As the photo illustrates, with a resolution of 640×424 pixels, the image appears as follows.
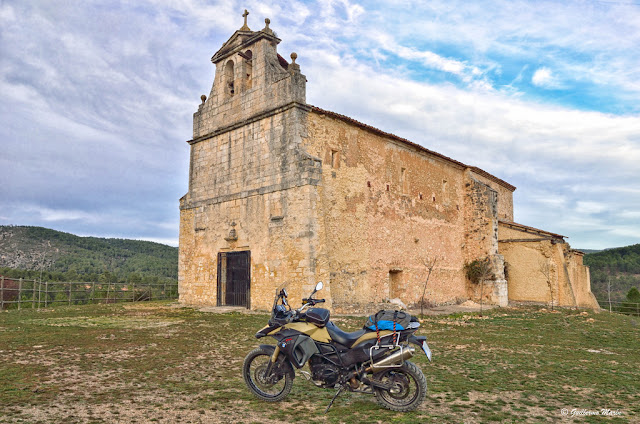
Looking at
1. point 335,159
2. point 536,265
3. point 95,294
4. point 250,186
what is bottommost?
point 95,294

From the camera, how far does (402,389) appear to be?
4676mm

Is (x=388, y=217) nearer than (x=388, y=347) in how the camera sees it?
No

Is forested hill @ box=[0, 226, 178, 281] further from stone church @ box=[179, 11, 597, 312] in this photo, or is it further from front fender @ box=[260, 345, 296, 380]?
front fender @ box=[260, 345, 296, 380]

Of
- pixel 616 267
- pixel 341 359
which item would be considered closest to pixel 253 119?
pixel 341 359

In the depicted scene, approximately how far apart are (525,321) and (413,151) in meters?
8.51

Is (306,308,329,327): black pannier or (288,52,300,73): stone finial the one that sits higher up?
(288,52,300,73): stone finial

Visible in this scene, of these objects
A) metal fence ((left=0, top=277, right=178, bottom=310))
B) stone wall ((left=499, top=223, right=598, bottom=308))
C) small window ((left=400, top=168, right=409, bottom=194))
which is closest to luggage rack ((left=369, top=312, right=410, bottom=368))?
small window ((left=400, top=168, right=409, bottom=194))

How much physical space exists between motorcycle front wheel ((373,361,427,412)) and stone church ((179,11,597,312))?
9164mm

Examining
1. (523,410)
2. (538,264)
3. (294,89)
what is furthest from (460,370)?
(538,264)

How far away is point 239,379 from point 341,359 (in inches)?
69.0

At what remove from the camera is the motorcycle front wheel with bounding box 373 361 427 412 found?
4566 mm

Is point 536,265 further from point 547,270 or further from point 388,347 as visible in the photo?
point 388,347

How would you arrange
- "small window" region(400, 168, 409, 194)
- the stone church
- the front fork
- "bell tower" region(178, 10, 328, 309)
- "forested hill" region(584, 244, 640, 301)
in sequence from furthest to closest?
"forested hill" region(584, 244, 640, 301)
"small window" region(400, 168, 409, 194)
the stone church
"bell tower" region(178, 10, 328, 309)
the front fork

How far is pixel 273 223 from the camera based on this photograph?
1534 centimetres
